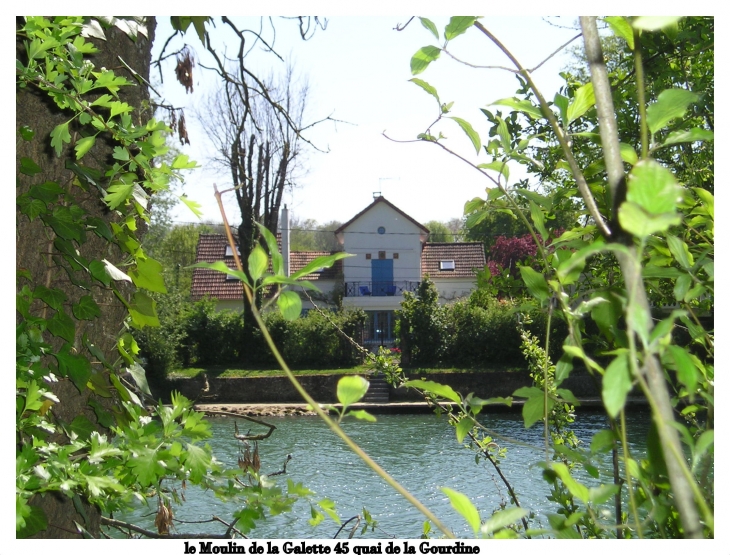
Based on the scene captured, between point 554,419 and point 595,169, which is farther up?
point 595,169

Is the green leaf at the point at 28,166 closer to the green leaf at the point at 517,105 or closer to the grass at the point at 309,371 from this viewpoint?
the green leaf at the point at 517,105

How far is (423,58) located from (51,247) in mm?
704

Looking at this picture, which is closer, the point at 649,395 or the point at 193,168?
the point at 649,395

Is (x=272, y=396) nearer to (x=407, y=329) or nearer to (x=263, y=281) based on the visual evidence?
(x=407, y=329)

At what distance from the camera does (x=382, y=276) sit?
2072 centimetres

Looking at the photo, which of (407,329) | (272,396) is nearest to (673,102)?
(272,396)

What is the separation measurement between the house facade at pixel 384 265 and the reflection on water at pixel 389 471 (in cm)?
837

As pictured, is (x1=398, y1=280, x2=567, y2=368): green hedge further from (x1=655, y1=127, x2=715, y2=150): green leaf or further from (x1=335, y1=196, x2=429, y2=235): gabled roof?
(x1=655, y1=127, x2=715, y2=150): green leaf

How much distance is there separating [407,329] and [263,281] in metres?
14.7

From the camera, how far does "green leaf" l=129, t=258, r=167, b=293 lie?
1.07m

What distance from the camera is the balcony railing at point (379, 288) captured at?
2016 centimetres

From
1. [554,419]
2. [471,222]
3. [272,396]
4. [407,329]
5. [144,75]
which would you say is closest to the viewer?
[471,222]

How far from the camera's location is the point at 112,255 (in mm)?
1123

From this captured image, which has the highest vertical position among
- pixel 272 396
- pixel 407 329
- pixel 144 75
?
pixel 144 75
